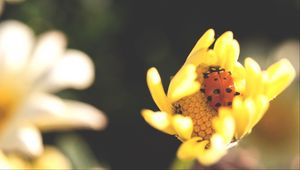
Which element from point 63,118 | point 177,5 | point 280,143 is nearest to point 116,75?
point 177,5

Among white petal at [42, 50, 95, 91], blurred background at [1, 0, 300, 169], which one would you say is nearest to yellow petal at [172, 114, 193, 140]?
white petal at [42, 50, 95, 91]

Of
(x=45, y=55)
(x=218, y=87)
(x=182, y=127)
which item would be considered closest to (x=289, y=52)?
(x=45, y=55)

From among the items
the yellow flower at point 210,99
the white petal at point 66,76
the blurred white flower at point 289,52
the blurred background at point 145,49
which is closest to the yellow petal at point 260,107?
the yellow flower at point 210,99

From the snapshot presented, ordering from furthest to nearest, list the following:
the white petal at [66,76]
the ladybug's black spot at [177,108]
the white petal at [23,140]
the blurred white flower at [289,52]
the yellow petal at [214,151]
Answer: the blurred white flower at [289,52] → the white petal at [66,76] → the white petal at [23,140] → the ladybug's black spot at [177,108] → the yellow petal at [214,151]

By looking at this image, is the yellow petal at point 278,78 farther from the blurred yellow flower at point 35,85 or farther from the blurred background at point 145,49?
the blurred background at point 145,49

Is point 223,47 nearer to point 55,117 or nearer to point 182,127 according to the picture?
point 182,127
